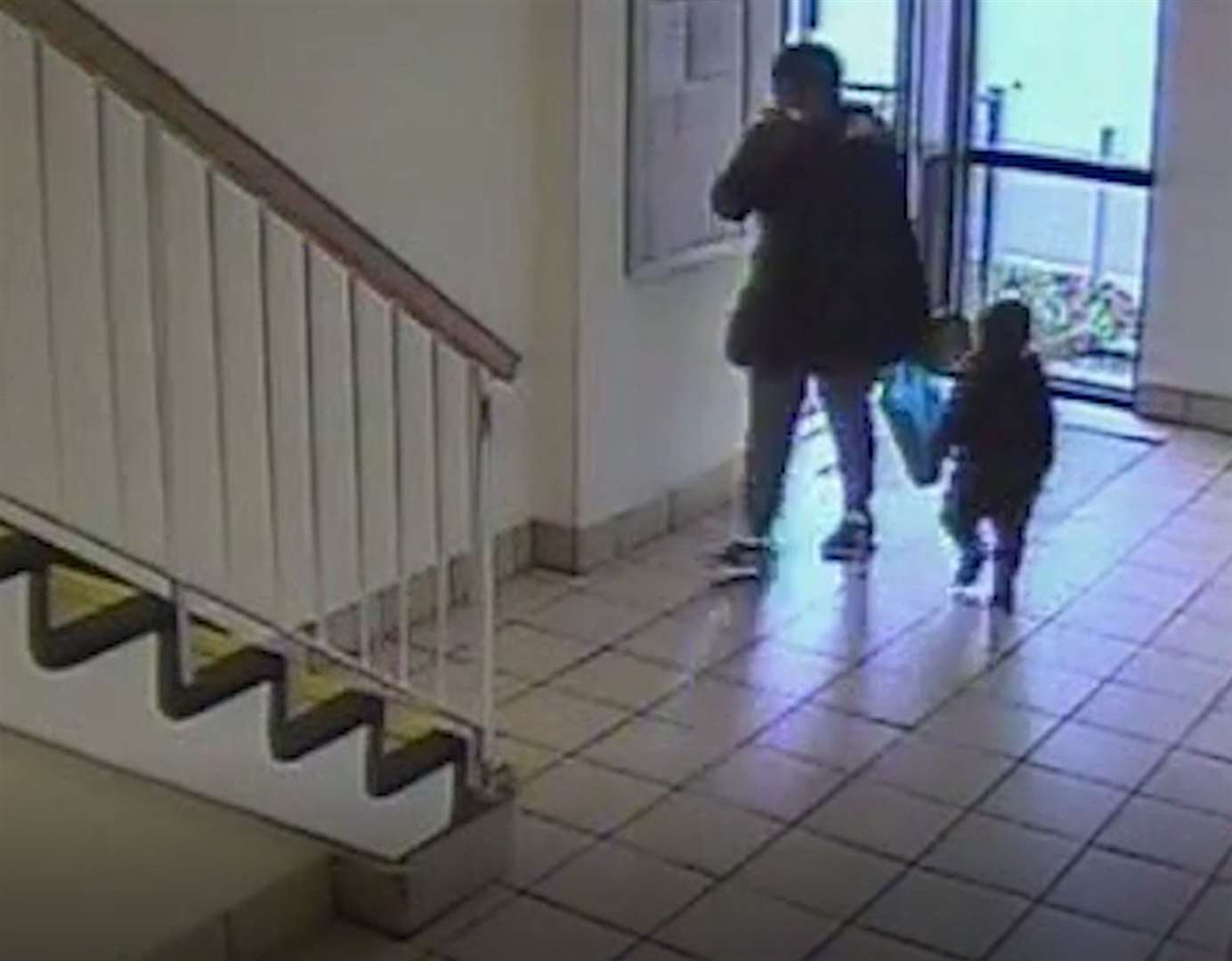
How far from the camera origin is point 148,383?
5.14 m

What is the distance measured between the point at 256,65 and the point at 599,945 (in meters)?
1.99

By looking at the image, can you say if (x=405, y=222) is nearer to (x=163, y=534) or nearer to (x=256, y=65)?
(x=256, y=65)

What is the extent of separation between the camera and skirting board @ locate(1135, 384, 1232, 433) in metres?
7.75

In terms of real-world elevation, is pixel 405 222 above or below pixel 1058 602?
above

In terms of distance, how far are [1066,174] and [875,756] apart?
3.17 m

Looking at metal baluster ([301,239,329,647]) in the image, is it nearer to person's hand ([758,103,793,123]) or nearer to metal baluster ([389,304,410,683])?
metal baluster ([389,304,410,683])

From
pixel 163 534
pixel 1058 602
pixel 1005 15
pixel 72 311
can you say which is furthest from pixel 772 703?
pixel 1005 15

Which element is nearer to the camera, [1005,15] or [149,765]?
[149,765]

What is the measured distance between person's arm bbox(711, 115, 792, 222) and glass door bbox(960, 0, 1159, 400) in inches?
81.4

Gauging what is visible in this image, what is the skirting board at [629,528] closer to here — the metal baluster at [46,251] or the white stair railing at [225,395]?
the white stair railing at [225,395]

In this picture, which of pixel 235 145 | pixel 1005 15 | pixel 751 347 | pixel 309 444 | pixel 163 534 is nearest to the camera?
pixel 235 145

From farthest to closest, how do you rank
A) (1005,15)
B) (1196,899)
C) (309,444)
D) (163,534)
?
(1005,15)
(309,444)
(163,534)
(1196,899)

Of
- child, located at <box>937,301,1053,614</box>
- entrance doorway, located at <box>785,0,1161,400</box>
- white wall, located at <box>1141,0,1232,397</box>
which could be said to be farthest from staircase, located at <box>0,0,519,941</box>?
white wall, located at <box>1141,0,1232,397</box>

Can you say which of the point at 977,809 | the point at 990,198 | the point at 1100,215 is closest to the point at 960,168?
the point at 990,198
